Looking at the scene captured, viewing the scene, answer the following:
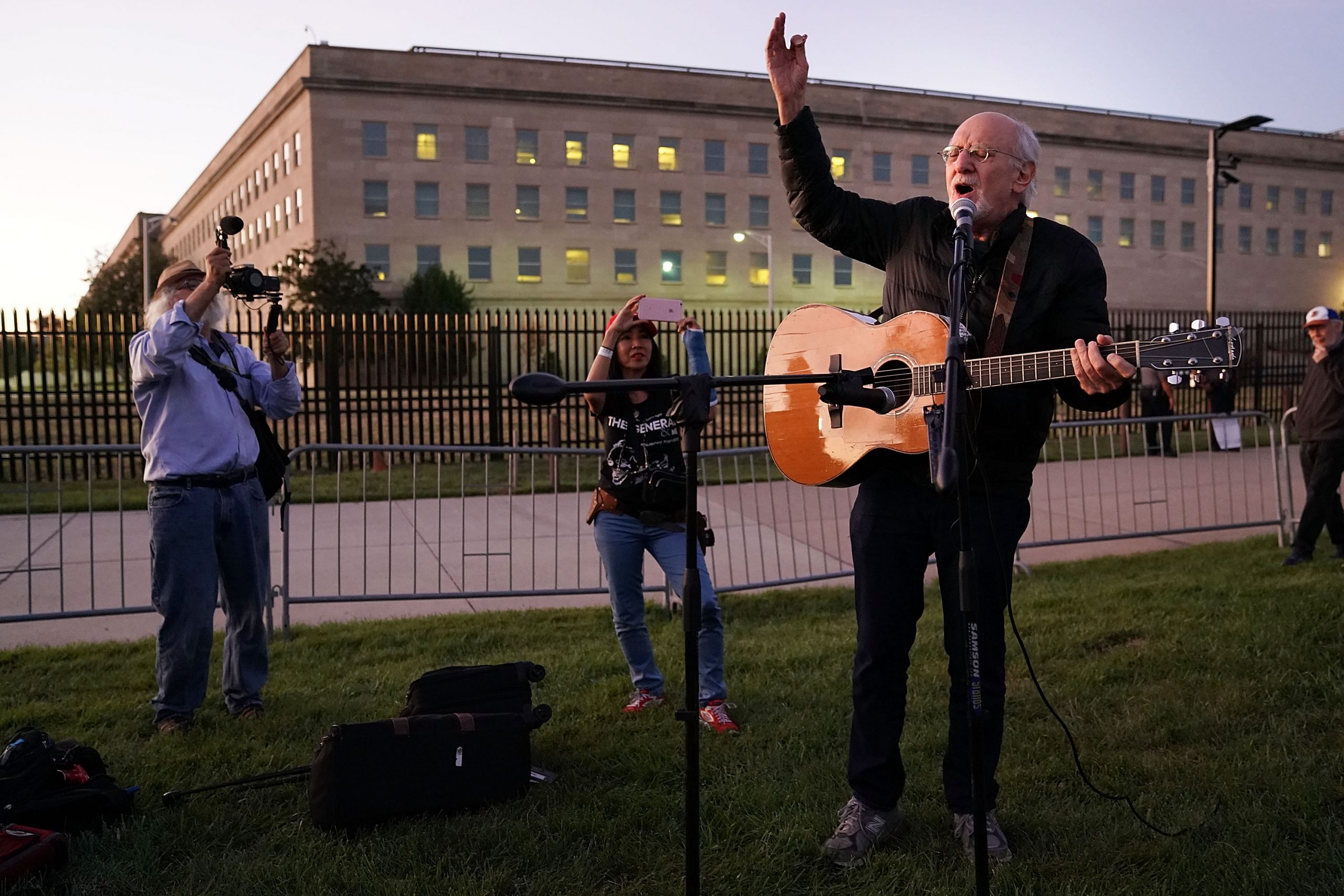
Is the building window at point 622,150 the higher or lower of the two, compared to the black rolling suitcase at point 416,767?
higher

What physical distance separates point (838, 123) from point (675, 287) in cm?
1340

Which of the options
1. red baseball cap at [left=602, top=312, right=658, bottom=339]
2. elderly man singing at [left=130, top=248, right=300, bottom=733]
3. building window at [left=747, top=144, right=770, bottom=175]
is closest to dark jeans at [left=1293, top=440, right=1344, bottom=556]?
red baseball cap at [left=602, top=312, right=658, bottom=339]

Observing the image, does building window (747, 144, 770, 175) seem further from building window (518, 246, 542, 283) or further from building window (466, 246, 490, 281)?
building window (466, 246, 490, 281)

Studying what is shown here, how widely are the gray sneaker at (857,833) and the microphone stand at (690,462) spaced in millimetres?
1022

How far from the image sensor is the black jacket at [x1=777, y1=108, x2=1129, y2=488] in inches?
118

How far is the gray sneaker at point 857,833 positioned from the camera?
3377mm

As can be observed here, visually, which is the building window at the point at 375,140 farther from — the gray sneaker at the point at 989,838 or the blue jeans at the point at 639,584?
the gray sneaker at the point at 989,838

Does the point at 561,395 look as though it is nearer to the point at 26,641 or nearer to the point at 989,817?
the point at 989,817

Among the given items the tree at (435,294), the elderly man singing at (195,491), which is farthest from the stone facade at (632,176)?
the elderly man singing at (195,491)

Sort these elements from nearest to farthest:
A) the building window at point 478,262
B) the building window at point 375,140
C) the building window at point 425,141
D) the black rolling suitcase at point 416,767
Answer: the black rolling suitcase at point 416,767 → the building window at point 375,140 → the building window at point 425,141 → the building window at point 478,262

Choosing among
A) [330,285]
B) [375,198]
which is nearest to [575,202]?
[375,198]

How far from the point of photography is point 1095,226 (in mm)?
62625

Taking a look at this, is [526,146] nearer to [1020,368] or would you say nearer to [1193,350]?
[1020,368]

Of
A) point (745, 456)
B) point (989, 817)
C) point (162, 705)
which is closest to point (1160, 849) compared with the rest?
point (989, 817)
